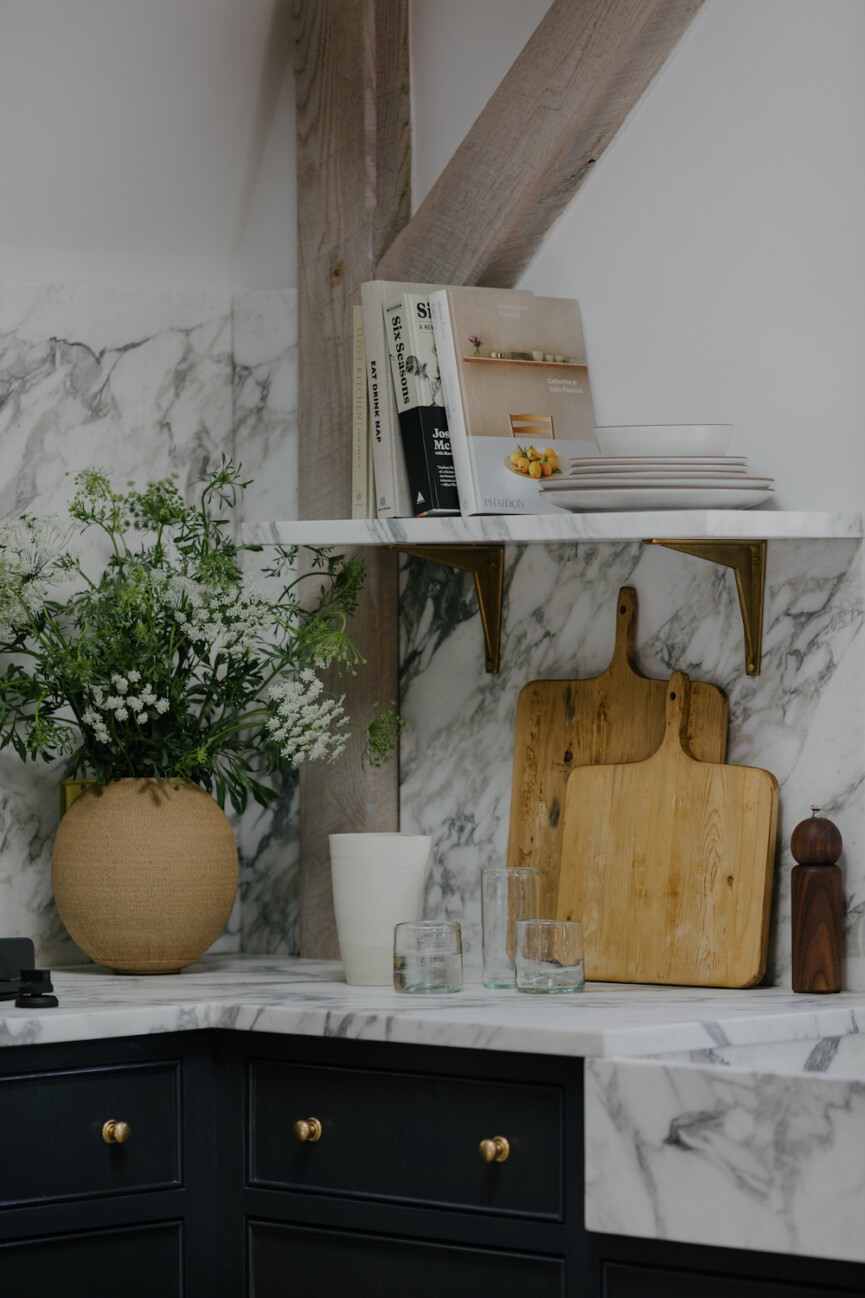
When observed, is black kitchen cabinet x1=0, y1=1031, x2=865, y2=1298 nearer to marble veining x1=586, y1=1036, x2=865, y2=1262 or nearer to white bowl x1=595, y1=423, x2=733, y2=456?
marble veining x1=586, y1=1036, x2=865, y2=1262

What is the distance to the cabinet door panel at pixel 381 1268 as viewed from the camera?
182 centimetres

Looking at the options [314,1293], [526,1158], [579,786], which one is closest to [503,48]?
[579,786]

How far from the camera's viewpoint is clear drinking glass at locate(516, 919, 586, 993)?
6.88 ft

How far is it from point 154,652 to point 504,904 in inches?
24.5

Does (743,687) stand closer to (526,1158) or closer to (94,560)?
(526,1158)

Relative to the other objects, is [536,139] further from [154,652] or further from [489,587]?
[154,652]

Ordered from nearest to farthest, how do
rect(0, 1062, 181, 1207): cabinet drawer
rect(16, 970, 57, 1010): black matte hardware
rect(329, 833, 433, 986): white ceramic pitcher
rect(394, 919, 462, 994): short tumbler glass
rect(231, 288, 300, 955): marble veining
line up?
rect(0, 1062, 181, 1207): cabinet drawer, rect(16, 970, 57, 1010): black matte hardware, rect(394, 919, 462, 994): short tumbler glass, rect(329, 833, 433, 986): white ceramic pitcher, rect(231, 288, 300, 955): marble veining

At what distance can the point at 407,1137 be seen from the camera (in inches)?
75.1

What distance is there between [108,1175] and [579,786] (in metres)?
0.83

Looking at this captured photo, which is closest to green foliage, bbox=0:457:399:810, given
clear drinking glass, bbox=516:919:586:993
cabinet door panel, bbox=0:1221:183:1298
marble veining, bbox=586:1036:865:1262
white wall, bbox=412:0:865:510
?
clear drinking glass, bbox=516:919:586:993

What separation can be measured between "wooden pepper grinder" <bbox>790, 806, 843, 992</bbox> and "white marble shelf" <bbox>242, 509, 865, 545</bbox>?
14.4 inches

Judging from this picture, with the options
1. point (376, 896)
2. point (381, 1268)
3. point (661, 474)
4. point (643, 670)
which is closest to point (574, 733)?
point (643, 670)

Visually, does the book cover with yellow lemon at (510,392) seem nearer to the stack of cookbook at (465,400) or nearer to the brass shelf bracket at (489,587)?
the stack of cookbook at (465,400)

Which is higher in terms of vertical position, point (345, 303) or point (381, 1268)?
point (345, 303)
